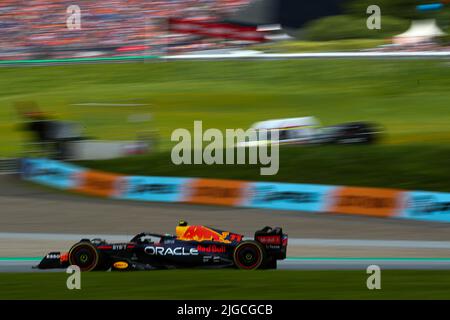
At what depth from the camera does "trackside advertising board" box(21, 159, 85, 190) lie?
16.1 metres

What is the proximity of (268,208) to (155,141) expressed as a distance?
6026 millimetres

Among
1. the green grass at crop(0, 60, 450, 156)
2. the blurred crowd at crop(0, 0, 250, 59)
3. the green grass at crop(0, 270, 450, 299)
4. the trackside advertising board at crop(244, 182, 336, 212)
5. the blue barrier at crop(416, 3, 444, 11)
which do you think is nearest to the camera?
the green grass at crop(0, 270, 450, 299)

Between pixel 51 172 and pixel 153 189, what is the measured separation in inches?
87.9

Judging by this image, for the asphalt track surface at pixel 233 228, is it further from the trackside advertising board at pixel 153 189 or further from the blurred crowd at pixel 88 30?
the blurred crowd at pixel 88 30

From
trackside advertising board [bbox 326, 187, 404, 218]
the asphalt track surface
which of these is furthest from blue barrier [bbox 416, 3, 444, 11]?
the asphalt track surface

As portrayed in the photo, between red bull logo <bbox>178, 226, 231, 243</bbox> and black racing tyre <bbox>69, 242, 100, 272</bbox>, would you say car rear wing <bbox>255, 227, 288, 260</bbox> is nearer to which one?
red bull logo <bbox>178, 226, 231, 243</bbox>

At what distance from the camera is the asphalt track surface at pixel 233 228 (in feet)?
36.1

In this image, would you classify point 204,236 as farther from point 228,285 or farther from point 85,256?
point 85,256

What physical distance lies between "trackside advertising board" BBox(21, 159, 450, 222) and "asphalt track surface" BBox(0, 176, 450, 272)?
26cm

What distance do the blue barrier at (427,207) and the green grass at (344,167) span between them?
1547 millimetres

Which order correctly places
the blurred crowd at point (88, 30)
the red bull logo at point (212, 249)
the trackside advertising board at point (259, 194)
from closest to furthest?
the red bull logo at point (212, 249) < the trackside advertising board at point (259, 194) < the blurred crowd at point (88, 30)

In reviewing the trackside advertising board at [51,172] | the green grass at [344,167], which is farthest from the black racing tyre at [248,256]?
the trackside advertising board at [51,172]

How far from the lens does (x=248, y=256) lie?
9344mm
